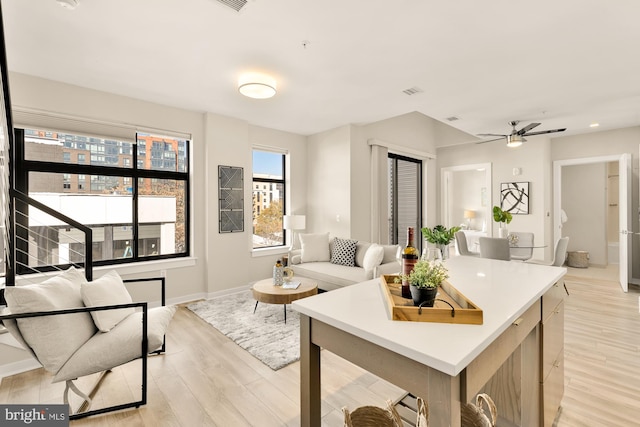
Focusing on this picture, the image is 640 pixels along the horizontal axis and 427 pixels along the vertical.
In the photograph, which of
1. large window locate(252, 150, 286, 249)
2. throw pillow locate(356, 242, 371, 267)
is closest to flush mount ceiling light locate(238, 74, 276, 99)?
large window locate(252, 150, 286, 249)

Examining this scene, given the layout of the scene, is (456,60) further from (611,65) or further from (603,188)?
(603,188)

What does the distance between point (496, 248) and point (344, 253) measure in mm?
2136

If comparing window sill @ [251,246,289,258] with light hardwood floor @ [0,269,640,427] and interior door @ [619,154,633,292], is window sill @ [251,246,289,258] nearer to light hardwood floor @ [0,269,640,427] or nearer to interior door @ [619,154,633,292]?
light hardwood floor @ [0,269,640,427]

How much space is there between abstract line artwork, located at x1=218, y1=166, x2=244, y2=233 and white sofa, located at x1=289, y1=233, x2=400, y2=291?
1035 mm

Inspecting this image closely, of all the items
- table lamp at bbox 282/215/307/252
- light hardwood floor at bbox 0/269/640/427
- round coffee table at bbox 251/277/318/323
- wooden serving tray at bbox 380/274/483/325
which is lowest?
light hardwood floor at bbox 0/269/640/427

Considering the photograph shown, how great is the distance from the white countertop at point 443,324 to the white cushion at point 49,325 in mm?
1516

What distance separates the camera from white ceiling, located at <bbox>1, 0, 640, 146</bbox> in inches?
85.5

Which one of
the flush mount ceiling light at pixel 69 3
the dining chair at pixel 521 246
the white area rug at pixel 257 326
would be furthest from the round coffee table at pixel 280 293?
the dining chair at pixel 521 246

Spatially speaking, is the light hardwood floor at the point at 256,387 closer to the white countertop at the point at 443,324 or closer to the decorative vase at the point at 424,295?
the white countertop at the point at 443,324

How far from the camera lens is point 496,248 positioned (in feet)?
13.9

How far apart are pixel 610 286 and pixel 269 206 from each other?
594 centimetres

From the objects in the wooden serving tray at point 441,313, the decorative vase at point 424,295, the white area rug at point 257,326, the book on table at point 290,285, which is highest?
the decorative vase at point 424,295

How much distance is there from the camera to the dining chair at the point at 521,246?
489 cm

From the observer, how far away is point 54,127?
333 cm
